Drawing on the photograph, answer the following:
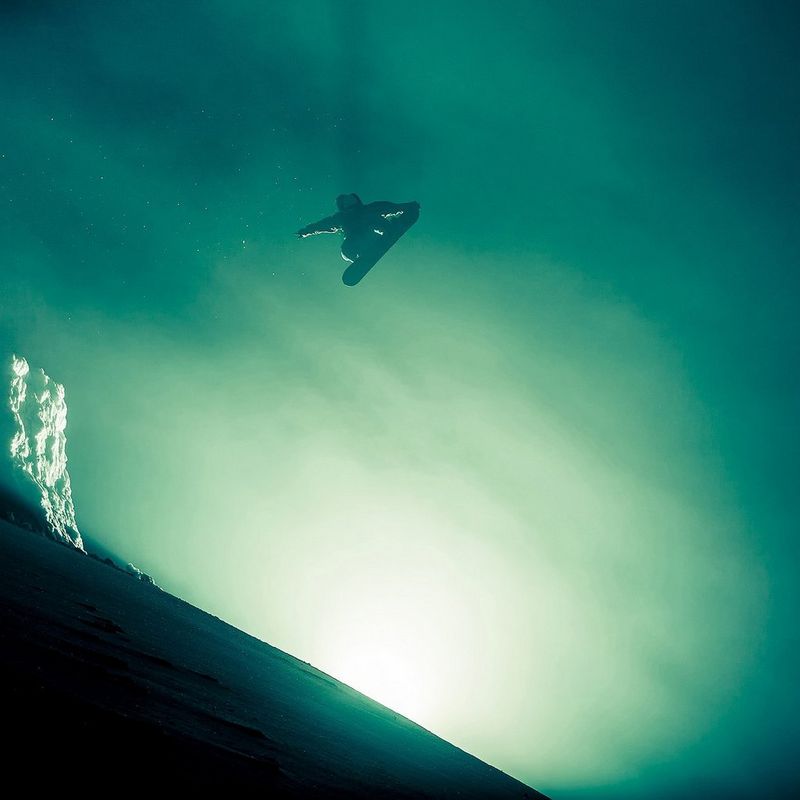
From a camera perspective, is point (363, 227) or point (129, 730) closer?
point (129, 730)

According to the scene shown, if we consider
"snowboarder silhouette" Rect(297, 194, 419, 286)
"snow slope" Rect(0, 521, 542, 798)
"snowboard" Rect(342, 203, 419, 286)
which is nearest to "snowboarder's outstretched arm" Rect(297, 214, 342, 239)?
"snowboarder silhouette" Rect(297, 194, 419, 286)

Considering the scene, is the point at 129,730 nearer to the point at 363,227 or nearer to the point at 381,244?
the point at 363,227

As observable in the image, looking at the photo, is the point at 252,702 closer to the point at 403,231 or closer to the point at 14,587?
the point at 14,587

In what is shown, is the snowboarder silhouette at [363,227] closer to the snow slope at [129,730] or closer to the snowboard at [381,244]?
the snowboard at [381,244]

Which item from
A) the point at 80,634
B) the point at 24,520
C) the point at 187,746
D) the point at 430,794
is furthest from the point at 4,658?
the point at 24,520

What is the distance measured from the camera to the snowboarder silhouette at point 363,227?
1026 inches

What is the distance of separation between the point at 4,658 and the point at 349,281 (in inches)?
989

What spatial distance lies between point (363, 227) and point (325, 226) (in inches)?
94.1

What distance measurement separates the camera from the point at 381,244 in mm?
28422

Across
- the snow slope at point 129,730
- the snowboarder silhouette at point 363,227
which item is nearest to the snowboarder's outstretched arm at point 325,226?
the snowboarder silhouette at point 363,227


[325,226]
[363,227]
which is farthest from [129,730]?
[363,227]

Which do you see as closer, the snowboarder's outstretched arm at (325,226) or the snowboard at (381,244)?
the snowboarder's outstretched arm at (325,226)

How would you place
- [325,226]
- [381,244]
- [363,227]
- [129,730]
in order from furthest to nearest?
[381,244]
[363,227]
[325,226]
[129,730]

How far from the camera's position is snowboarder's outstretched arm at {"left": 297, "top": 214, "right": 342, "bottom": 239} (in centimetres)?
2569
